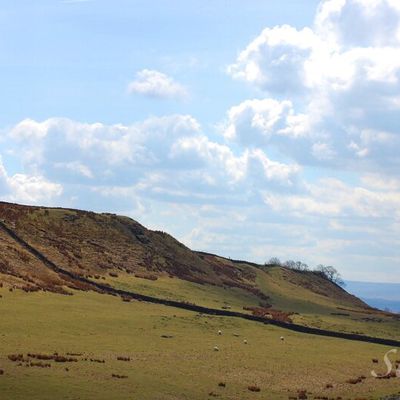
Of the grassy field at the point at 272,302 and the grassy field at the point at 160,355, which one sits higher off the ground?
the grassy field at the point at 272,302

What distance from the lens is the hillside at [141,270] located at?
289 ft

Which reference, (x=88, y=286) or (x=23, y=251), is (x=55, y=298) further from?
(x=23, y=251)

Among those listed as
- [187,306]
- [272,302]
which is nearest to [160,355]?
[187,306]

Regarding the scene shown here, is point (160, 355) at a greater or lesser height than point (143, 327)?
→ lesser

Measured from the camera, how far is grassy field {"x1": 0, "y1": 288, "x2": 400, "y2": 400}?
3700 cm

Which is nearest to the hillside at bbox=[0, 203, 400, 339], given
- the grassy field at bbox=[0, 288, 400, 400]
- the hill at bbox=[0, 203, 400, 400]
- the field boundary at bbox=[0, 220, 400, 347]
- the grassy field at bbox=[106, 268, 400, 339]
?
the grassy field at bbox=[106, 268, 400, 339]

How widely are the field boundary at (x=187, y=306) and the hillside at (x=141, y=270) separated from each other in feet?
4.20

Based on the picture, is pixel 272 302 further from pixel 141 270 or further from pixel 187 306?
pixel 187 306

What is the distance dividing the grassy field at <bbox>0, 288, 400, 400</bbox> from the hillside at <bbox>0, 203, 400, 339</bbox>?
12225 millimetres

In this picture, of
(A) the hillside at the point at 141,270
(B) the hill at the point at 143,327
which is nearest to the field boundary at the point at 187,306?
(B) the hill at the point at 143,327

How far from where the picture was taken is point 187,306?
84.1 m

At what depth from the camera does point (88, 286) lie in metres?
87.1

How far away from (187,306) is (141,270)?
28.4 meters

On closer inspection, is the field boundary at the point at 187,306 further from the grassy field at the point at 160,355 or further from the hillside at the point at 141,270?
the grassy field at the point at 160,355
